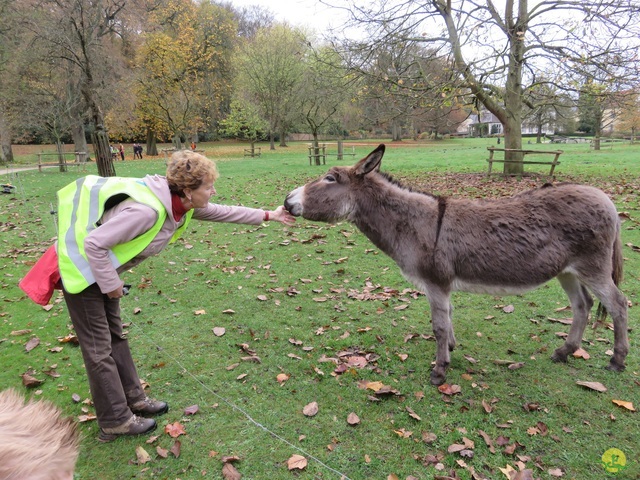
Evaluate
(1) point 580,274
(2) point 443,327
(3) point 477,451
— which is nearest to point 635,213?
(1) point 580,274

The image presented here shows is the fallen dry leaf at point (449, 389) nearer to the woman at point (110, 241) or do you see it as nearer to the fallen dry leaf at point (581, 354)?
the fallen dry leaf at point (581, 354)

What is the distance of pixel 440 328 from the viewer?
4164 mm

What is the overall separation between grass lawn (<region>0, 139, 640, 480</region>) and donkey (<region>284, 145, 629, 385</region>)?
57 cm

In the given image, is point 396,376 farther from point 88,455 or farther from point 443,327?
point 88,455

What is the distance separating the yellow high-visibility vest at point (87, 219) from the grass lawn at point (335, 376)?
1.65 m

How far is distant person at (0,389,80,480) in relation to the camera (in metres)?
1.01

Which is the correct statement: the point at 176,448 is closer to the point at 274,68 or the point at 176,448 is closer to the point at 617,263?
the point at 617,263

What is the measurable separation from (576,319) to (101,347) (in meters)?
4.90

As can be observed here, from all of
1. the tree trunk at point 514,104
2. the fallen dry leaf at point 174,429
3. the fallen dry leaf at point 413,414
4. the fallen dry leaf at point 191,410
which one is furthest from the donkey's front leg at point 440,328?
the tree trunk at point 514,104

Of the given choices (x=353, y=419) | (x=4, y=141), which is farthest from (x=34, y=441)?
(x=4, y=141)

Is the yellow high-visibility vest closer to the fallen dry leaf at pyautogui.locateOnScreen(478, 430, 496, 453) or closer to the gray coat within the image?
the gray coat

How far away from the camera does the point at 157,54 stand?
37.8m

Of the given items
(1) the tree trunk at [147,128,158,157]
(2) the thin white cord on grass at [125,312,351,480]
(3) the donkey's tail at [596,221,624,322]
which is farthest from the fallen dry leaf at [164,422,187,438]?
(1) the tree trunk at [147,128,158,157]

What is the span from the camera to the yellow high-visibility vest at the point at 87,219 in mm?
2953
